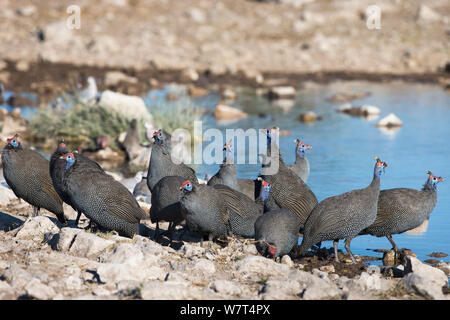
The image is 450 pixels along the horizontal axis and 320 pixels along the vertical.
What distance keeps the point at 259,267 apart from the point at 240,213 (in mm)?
1477

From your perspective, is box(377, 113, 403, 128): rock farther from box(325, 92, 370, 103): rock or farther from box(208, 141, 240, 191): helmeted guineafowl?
box(208, 141, 240, 191): helmeted guineafowl

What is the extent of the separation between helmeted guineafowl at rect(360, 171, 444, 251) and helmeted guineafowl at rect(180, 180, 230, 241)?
154 cm

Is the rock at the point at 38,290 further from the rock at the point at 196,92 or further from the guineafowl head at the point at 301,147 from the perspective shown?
the rock at the point at 196,92

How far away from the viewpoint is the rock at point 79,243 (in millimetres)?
6480

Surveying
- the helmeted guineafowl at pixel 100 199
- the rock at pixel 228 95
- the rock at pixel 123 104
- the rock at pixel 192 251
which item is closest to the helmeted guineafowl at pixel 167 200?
the helmeted guineafowl at pixel 100 199

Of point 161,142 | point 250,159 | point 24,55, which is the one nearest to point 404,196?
point 161,142

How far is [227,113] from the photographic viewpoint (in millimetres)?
17406

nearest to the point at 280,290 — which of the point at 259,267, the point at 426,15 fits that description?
the point at 259,267

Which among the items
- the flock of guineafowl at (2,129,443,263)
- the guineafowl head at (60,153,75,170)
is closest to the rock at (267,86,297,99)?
the flock of guineafowl at (2,129,443,263)

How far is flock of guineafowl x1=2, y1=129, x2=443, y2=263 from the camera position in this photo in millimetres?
7273

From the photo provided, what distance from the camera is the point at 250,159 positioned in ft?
42.3

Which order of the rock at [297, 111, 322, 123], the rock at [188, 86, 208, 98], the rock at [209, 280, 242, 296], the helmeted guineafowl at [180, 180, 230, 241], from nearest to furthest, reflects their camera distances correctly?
the rock at [209, 280, 242, 296] → the helmeted guineafowl at [180, 180, 230, 241] → the rock at [297, 111, 322, 123] → the rock at [188, 86, 208, 98]
